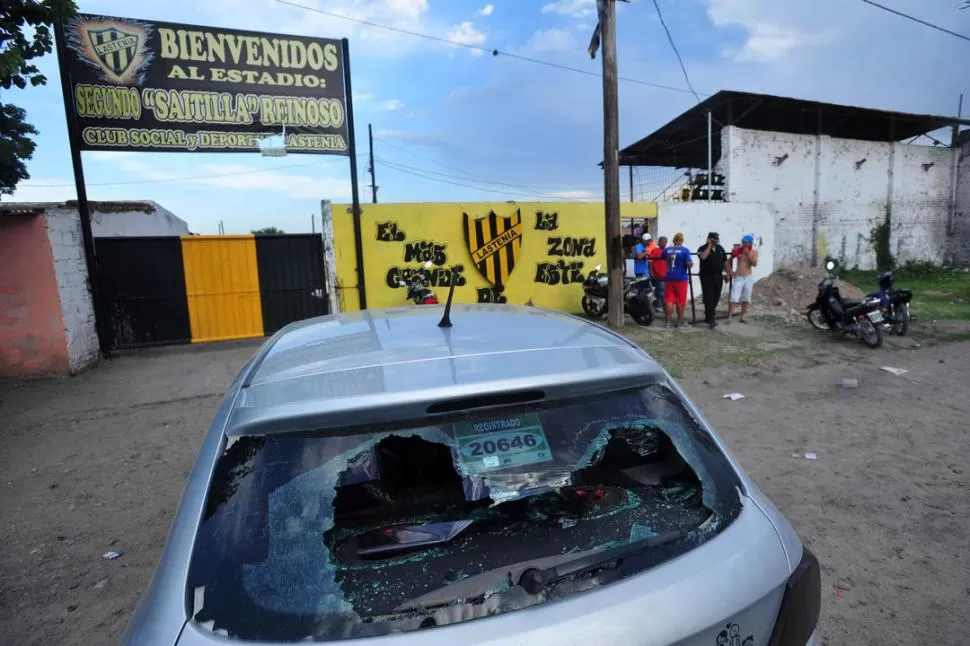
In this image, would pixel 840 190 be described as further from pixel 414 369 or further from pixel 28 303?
pixel 28 303

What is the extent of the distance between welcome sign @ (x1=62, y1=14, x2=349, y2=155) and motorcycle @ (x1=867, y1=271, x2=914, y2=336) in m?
9.04

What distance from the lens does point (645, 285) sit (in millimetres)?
→ 9805

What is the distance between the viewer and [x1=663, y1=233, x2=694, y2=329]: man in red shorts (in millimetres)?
9086

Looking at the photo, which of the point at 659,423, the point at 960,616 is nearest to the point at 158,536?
the point at 659,423

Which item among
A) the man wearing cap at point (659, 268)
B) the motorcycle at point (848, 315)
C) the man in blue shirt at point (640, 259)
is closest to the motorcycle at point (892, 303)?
the motorcycle at point (848, 315)

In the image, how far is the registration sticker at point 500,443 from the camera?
4.62ft

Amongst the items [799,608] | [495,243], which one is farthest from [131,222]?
[799,608]

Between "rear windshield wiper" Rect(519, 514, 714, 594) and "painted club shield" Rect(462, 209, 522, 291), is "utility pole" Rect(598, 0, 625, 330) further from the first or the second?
"rear windshield wiper" Rect(519, 514, 714, 594)

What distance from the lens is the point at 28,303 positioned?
7.43 m

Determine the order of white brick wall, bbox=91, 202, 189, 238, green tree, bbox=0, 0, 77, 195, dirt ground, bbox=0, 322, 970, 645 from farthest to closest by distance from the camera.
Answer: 1. white brick wall, bbox=91, 202, 189, 238
2. green tree, bbox=0, 0, 77, 195
3. dirt ground, bbox=0, 322, 970, 645

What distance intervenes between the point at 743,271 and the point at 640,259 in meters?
1.79

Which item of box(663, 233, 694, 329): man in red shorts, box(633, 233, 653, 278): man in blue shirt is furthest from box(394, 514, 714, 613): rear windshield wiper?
box(633, 233, 653, 278): man in blue shirt

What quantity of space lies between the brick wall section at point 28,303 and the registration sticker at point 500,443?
28.3 ft

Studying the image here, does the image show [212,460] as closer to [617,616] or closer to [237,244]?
[617,616]
